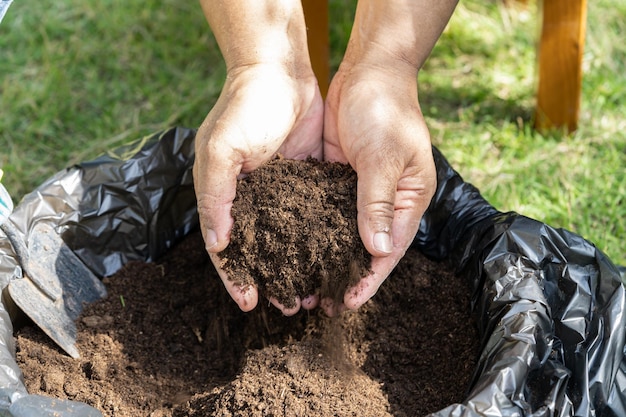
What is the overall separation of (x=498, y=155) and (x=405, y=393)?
1.41 m

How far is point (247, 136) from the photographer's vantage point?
175 cm

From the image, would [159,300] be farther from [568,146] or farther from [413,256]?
[568,146]

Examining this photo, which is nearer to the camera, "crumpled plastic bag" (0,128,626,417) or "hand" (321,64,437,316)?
"crumpled plastic bag" (0,128,626,417)

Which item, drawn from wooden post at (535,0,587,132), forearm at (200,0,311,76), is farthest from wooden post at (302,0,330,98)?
wooden post at (535,0,587,132)

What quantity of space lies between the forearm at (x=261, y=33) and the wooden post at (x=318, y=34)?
48 centimetres

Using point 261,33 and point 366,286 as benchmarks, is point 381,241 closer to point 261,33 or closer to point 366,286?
point 366,286

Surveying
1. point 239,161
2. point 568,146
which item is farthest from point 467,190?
point 568,146

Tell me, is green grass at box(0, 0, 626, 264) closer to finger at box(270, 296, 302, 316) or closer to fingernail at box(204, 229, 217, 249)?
finger at box(270, 296, 302, 316)

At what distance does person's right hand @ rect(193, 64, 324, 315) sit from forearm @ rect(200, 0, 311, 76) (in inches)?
1.3


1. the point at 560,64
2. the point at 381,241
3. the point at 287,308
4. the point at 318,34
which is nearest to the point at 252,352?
the point at 287,308

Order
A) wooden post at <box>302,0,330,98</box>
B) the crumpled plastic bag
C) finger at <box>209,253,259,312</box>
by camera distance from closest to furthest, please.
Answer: the crumpled plastic bag
finger at <box>209,253,259,312</box>
wooden post at <box>302,0,330,98</box>

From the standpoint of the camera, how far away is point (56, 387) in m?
1.67

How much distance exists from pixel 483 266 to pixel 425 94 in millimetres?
1574

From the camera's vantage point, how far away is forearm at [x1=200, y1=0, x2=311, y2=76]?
1.95 m
